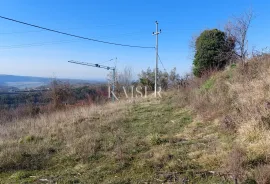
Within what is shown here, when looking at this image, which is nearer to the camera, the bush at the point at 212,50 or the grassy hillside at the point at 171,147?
the grassy hillside at the point at 171,147

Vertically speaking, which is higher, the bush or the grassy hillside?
the bush

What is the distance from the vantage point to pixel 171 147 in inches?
231

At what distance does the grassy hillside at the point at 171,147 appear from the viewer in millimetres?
4309

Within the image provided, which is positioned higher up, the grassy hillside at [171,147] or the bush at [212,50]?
the bush at [212,50]

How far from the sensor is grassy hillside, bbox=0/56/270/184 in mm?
4309

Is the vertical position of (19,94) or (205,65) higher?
(205,65)

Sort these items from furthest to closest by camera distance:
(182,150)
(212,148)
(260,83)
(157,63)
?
(157,63) → (260,83) → (182,150) → (212,148)

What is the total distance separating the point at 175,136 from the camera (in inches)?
272

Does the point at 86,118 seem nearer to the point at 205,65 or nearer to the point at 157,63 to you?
the point at 205,65

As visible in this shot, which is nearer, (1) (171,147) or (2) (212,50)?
(1) (171,147)

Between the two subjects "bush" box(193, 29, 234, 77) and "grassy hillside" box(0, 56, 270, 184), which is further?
"bush" box(193, 29, 234, 77)

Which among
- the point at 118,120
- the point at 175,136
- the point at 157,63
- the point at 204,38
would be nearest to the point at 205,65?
the point at 204,38

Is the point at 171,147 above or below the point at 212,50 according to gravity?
below

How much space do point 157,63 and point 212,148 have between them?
14315mm
